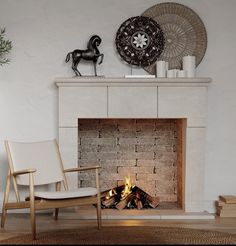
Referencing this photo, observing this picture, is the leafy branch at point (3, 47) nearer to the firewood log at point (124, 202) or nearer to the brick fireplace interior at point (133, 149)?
the brick fireplace interior at point (133, 149)

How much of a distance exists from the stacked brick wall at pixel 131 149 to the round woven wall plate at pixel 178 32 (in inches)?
26.5

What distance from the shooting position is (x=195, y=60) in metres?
4.91

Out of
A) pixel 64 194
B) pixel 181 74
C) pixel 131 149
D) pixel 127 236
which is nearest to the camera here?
pixel 127 236

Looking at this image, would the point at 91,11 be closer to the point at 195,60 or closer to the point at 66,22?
the point at 66,22

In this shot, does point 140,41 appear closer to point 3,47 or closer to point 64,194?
point 3,47

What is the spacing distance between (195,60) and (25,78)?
182 cm

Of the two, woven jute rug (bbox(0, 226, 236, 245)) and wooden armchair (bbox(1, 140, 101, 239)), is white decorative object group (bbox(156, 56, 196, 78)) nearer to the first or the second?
wooden armchair (bbox(1, 140, 101, 239))

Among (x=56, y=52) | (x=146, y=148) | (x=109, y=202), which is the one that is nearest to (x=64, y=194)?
(x=109, y=202)

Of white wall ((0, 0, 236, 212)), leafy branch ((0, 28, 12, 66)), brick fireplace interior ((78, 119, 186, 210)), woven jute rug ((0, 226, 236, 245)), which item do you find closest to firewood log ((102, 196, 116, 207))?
brick fireplace interior ((78, 119, 186, 210))

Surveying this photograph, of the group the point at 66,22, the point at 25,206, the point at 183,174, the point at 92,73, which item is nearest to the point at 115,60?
the point at 92,73

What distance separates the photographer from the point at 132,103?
470 centimetres

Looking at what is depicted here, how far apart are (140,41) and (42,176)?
1743 mm

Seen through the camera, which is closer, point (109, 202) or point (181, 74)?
point (181, 74)

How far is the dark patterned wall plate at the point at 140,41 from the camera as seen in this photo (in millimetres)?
Result: 4875
